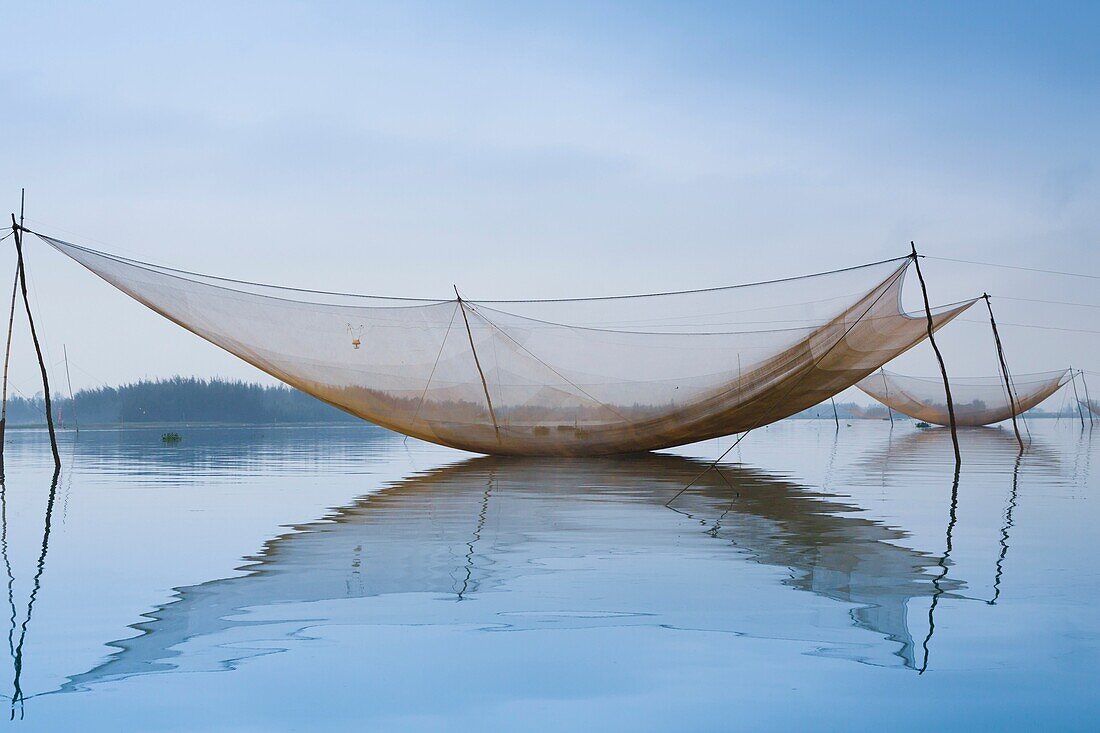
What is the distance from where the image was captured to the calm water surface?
8.82ft

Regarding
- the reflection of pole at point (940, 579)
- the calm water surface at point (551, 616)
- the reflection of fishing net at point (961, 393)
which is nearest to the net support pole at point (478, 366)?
the calm water surface at point (551, 616)

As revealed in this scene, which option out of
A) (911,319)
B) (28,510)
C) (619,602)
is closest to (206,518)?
(28,510)

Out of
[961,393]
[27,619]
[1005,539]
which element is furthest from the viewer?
[961,393]

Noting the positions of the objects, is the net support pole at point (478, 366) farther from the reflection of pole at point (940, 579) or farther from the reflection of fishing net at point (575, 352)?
the reflection of pole at point (940, 579)

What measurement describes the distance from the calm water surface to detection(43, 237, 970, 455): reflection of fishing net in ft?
10.2

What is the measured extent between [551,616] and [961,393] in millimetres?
31691

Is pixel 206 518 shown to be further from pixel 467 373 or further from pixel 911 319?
pixel 911 319

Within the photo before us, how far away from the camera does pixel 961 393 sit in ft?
106

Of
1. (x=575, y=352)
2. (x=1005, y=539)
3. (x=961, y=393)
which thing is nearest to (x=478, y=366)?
(x=575, y=352)

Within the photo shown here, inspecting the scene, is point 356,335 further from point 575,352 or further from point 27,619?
point 27,619

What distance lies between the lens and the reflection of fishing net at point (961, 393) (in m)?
29.0

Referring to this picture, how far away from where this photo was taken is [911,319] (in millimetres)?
11461

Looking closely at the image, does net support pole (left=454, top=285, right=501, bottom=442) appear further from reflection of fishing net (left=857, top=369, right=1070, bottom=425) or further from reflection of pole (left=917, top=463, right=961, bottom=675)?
reflection of fishing net (left=857, top=369, right=1070, bottom=425)

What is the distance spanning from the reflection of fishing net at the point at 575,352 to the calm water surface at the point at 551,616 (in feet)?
10.2
